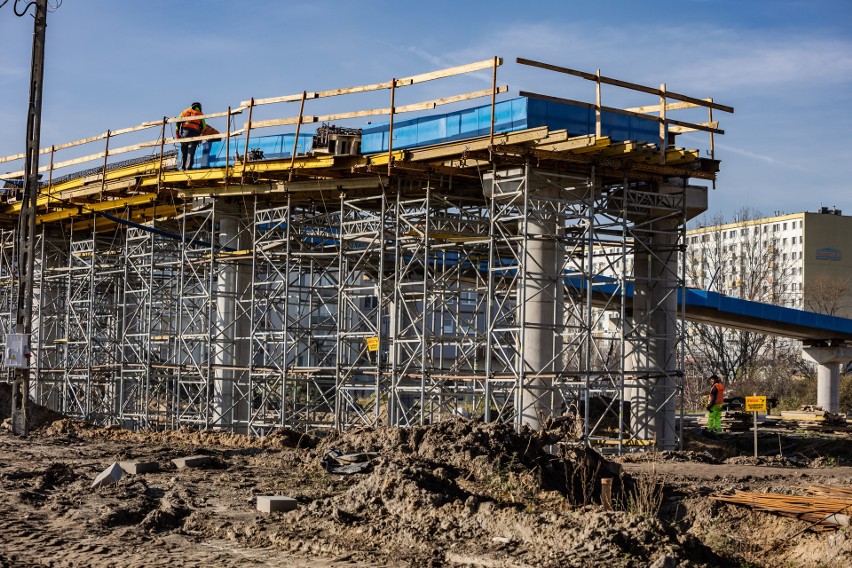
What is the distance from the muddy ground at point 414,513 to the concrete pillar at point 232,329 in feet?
31.0

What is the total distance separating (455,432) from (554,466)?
1563 millimetres

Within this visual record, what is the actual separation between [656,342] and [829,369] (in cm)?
1890

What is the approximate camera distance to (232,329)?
28031 mm

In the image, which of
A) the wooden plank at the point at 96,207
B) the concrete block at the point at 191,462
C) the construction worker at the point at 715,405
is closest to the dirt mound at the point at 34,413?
the wooden plank at the point at 96,207

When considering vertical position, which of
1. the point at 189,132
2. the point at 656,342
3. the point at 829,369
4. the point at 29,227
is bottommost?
the point at 829,369

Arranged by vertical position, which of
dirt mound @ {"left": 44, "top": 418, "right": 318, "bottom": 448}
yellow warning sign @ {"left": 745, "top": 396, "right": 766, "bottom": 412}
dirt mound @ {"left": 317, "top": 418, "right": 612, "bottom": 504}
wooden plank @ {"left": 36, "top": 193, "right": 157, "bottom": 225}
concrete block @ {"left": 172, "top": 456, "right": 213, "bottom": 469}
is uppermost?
wooden plank @ {"left": 36, "top": 193, "right": 157, "bottom": 225}

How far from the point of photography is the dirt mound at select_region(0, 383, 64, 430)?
2664 centimetres

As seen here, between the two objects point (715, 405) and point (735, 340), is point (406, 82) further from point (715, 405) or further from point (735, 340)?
point (735, 340)

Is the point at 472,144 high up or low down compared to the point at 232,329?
up

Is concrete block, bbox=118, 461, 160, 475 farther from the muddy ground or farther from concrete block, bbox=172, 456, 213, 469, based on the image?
concrete block, bbox=172, 456, 213, 469

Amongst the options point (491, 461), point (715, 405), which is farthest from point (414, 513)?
point (715, 405)

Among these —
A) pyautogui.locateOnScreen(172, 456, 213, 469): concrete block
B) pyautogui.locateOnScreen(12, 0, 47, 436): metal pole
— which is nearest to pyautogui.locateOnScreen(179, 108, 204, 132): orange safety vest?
pyautogui.locateOnScreen(12, 0, 47, 436): metal pole

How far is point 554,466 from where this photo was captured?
47.0ft

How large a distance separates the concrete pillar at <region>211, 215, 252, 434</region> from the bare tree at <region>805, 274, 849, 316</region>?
159 feet
